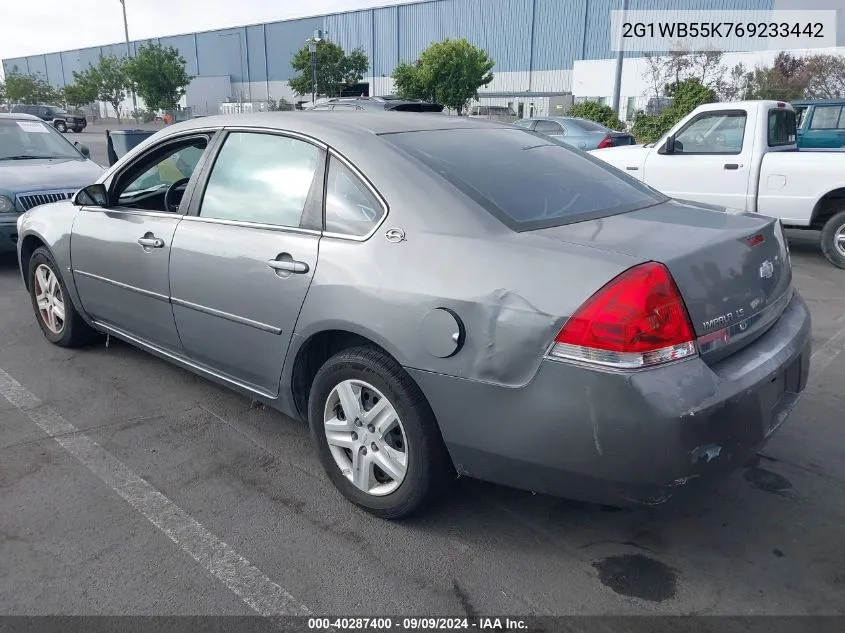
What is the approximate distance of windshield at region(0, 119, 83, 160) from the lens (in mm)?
8227

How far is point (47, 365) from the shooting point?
4656 mm

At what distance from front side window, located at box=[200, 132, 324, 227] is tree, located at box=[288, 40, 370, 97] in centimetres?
4700

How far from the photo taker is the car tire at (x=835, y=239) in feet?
24.4

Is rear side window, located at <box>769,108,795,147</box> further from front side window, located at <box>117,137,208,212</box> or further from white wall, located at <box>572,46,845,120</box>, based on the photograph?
white wall, located at <box>572,46,845,120</box>

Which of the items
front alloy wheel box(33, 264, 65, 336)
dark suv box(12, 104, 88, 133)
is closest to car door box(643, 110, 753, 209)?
front alloy wheel box(33, 264, 65, 336)

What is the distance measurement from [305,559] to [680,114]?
18772 millimetres

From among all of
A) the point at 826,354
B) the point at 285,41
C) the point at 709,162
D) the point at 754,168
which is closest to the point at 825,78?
the point at 709,162

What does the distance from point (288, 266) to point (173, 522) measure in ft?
3.84

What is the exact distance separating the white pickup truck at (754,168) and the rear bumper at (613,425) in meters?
5.81

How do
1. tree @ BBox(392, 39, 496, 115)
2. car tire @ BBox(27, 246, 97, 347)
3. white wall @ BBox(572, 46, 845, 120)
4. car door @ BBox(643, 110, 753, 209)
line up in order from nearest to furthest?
1. car tire @ BBox(27, 246, 97, 347)
2. car door @ BBox(643, 110, 753, 209)
3. tree @ BBox(392, 39, 496, 115)
4. white wall @ BBox(572, 46, 845, 120)

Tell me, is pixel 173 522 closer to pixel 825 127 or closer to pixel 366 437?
pixel 366 437

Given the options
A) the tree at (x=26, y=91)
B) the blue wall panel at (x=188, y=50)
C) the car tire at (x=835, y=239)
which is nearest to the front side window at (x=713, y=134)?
the car tire at (x=835, y=239)

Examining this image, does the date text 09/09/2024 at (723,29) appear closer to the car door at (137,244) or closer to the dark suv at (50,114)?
the dark suv at (50,114)

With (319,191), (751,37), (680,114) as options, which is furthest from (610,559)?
(751,37)
